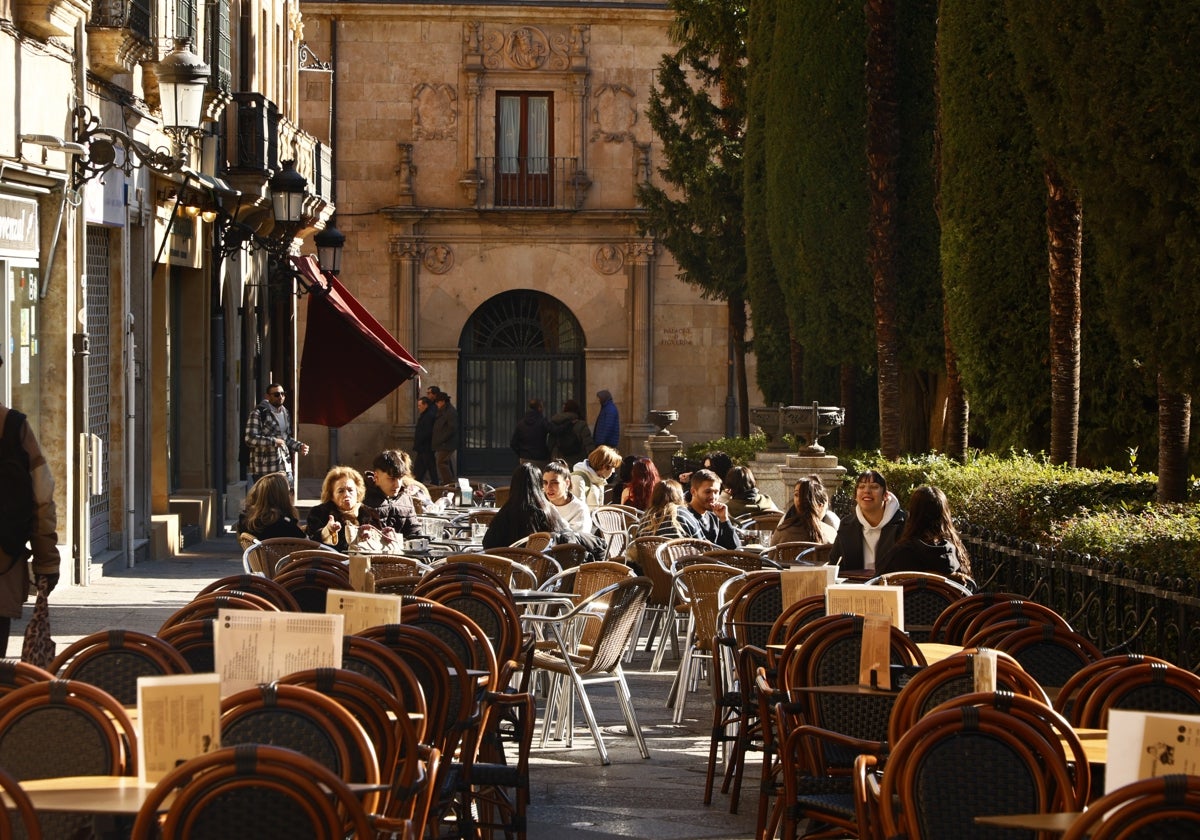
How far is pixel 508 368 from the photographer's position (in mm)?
36844

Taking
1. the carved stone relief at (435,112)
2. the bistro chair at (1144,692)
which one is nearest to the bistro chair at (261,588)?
the bistro chair at (1144,692)

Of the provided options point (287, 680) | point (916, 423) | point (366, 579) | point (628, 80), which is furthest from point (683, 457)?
point (287, 680)

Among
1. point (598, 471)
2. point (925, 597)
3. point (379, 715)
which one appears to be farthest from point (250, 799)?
point (598, 471)

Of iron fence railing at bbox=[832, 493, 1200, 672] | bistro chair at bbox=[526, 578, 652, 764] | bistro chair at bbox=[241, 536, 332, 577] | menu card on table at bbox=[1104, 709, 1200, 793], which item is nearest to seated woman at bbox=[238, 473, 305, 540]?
bistro chair at bbox=[241, 536, 332, 577]

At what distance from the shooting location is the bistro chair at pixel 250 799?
14.8ft

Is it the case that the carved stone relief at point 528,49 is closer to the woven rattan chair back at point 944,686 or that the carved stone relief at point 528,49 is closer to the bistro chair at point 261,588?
the bistro chair at point 261,588

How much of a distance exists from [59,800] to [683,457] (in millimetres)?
22215

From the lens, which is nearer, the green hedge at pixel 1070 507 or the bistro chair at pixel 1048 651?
the bistro chair at pixel 1048 651

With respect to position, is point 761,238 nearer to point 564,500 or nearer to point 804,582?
point 564,500

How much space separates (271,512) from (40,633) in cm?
300

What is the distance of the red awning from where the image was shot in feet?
86.5

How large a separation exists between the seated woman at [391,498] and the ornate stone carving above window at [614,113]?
2392 centimetres

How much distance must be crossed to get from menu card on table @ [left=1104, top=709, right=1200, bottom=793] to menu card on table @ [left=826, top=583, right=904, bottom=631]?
2.83 metres

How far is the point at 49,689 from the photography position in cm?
533
